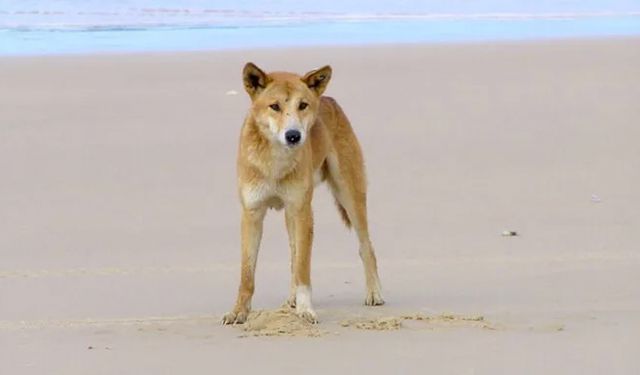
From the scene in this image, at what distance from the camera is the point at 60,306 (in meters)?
7.11

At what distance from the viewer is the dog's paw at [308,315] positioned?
670 centimetres

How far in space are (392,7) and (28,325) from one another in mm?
18609

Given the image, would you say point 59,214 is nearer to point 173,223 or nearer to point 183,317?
point 173,223

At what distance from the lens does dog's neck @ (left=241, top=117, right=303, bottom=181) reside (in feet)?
22.3

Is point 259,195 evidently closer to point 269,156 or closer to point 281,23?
point 269,156

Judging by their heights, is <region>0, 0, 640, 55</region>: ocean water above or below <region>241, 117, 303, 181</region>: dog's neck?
above

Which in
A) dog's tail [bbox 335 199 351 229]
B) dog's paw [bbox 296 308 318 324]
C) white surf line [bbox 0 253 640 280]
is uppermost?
dog's tail [bbox 335 199 351 229]

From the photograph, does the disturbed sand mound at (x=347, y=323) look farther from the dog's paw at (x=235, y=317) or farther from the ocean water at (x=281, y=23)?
the ocean water at (x=281, y=23)

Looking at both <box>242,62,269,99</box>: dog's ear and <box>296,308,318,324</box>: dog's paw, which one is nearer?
<box>296,308,318,324</box>: dog's paw

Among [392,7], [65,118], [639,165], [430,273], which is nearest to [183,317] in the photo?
[430,273]

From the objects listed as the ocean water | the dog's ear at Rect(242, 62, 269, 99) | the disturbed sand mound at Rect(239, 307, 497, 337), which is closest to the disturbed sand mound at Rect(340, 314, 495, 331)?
the disturbed sand mound at Rect(239, 307, 497, 337)

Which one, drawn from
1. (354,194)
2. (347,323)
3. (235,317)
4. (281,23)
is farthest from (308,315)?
(281,23)

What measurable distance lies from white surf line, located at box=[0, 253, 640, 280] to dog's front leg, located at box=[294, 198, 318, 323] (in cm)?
120

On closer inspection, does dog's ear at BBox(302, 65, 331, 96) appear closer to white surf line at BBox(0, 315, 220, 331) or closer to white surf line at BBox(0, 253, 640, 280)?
white surf line at BBox(0, 315, 220, 331)
